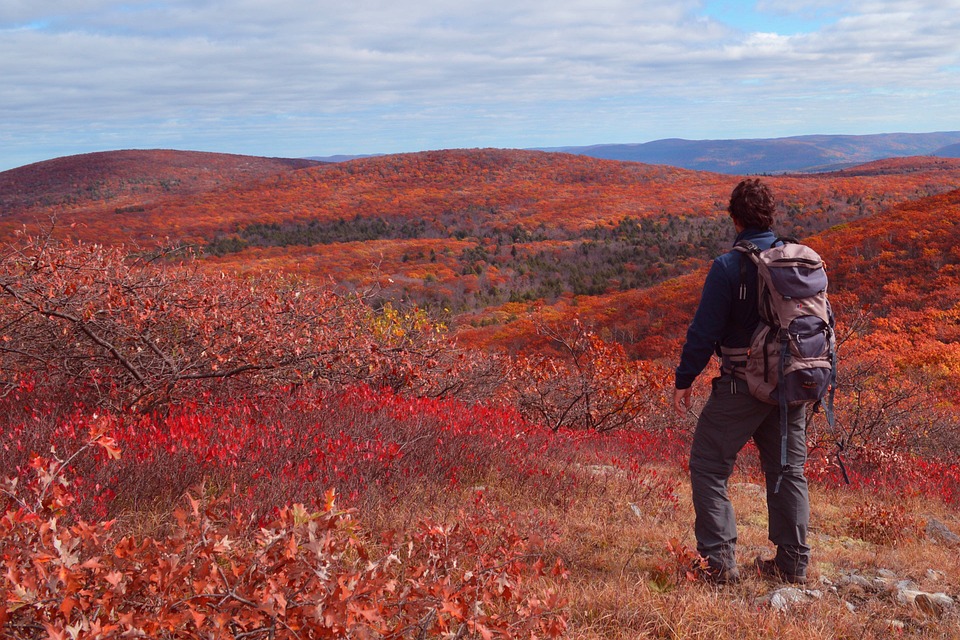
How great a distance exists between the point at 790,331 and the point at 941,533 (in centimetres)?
307

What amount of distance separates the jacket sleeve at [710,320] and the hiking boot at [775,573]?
1.19 m

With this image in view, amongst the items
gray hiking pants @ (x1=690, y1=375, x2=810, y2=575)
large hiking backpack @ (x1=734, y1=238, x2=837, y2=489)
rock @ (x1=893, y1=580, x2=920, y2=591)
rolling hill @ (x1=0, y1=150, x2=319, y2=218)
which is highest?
rolling hill @ (x1=0, y1=150, x2=319, y2=218)

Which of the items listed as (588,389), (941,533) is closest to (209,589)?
(941,533)

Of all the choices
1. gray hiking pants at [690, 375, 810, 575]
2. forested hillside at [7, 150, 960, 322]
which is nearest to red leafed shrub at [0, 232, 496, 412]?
gray hiking pants at [690, 375, 810, 575]

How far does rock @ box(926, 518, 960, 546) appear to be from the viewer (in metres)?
4.72

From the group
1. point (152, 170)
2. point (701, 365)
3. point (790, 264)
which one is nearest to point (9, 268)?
point (701, 365)

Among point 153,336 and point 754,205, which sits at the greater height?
point 754,205

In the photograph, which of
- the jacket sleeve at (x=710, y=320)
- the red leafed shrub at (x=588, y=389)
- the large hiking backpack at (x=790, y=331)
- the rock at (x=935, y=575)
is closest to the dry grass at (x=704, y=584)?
the rock at (x=935, y=575)

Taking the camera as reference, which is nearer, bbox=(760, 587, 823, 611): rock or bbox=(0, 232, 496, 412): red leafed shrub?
bbox=(760, 587, 823, 611): rock

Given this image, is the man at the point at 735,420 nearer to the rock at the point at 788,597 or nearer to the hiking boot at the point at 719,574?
the hiking boot at the point at 719,574

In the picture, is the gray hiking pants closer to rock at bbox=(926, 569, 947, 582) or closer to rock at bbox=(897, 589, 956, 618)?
rock at bbox=(897, 589, 956, 618)

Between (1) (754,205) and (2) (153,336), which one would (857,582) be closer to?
(1) (754,205)

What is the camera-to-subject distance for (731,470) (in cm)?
339

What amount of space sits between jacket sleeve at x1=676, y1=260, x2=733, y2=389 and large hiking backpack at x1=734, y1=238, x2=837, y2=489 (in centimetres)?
16
